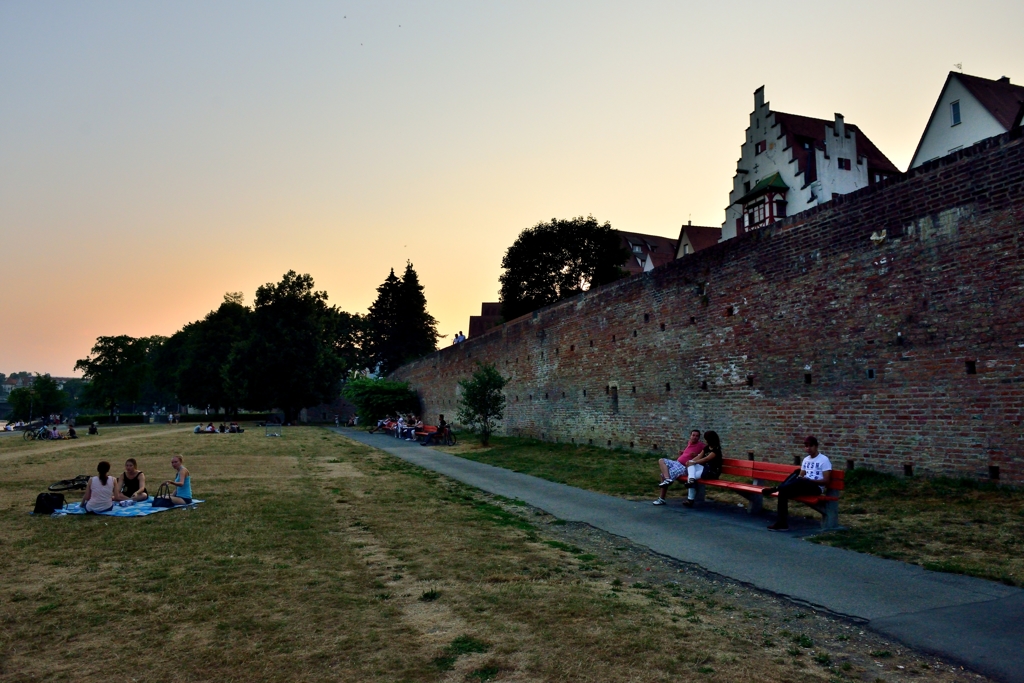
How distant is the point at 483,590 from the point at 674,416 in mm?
12350

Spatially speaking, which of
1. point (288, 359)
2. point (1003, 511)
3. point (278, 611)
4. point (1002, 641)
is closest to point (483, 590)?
point (278, 611)

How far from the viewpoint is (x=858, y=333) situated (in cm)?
1152

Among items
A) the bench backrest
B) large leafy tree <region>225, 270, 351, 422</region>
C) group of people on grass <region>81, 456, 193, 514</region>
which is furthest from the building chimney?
large leafy tree <region>225, 270, 351, 422</region>

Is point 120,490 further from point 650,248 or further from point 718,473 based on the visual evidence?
point 650,248

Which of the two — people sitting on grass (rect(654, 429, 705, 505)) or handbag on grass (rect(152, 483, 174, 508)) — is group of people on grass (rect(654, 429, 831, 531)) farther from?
handbag on grass (rect(152, 483, 174, 508))

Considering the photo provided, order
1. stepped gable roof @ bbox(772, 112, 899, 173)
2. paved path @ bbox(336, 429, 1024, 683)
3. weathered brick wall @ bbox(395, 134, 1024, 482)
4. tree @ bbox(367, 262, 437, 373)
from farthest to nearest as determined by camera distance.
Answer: tree @ bbox(367, 262, 437, 373) → stepped gable roof @ bbox(772, 112, 899, 173) → weathered brick wall @ bbox(395, 134, 1024, 482) → paved path @ bbox(336, 429, 1024, 683)

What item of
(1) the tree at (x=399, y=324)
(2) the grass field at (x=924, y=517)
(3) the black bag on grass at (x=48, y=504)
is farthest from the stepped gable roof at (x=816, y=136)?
(1) the tree at (x=399, y=324)

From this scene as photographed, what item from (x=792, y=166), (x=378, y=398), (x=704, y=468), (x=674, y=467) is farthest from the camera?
(x=378, y=398)

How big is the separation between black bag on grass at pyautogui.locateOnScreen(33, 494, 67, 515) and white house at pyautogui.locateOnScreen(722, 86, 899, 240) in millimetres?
31895

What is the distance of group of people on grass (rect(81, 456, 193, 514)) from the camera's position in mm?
9055

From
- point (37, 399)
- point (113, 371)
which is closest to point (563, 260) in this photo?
point (113, 371)

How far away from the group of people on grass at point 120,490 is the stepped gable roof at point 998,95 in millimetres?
32833

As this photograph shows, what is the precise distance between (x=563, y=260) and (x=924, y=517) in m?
41.8

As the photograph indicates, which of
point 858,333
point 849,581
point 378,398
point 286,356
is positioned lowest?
point 849,581
